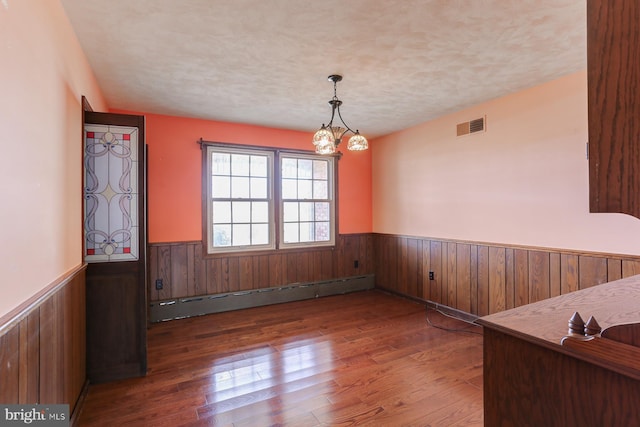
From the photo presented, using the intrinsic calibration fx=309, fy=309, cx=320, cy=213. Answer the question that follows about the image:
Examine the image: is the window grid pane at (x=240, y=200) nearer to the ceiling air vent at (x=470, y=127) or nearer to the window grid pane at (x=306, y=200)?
the window grid pane at (x=306, y=200)

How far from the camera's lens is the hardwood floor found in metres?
1.95

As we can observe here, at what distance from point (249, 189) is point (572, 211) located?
3.58 m

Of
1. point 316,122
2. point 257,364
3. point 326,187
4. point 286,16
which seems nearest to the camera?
point 286,16

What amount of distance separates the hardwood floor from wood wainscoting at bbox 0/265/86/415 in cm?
36

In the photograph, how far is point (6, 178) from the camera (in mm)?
1165

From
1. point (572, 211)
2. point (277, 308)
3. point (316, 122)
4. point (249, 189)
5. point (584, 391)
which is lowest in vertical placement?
point (277, 308)

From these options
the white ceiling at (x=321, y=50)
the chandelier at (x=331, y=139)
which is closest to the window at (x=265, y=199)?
the white ceiling at (x=321, y=50)

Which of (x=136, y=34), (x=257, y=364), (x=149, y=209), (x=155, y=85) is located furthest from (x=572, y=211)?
(x=149, y=209)

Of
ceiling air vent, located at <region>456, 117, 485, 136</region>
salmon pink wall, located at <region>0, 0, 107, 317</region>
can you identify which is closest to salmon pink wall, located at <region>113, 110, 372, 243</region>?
salmon pink wall, located at <region>0, 0, 107, 317</region>

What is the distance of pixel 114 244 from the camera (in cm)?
238

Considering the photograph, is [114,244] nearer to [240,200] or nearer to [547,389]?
[240,200]

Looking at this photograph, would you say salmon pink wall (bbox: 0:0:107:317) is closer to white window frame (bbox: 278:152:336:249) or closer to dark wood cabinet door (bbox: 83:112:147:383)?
dark wood cabinet door (bbox: 83:112:147:383)

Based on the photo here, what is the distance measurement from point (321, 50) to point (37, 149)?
1839mm

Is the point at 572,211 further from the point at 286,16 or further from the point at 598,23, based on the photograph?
the point at 286,16
